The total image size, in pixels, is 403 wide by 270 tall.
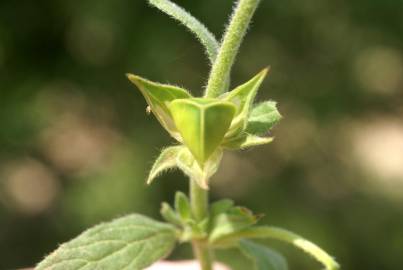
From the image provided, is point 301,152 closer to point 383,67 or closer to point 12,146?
point 383,67

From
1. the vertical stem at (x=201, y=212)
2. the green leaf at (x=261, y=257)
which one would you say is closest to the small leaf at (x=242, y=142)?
the vertical stem at (x=201, y=212)

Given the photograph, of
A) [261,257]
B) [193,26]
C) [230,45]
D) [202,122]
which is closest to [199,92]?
[261,257]

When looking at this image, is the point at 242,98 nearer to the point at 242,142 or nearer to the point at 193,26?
the point at 242,142

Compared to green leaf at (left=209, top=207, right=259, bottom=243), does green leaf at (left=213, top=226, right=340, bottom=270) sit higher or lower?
lower

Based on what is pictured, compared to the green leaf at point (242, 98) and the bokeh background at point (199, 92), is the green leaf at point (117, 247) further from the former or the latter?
the bokeh background at point (199, 92)

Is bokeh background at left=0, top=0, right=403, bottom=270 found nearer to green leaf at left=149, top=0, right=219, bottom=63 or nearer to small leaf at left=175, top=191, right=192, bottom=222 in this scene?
small leaf at left=175, top=191, right=192, bottom=222

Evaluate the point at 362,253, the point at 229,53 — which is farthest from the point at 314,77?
the point at 229,53

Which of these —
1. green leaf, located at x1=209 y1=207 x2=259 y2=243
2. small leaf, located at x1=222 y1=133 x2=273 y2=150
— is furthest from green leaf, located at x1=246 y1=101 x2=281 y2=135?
green leaf, located at x1=209 y1=207 x2=259 y2=243
